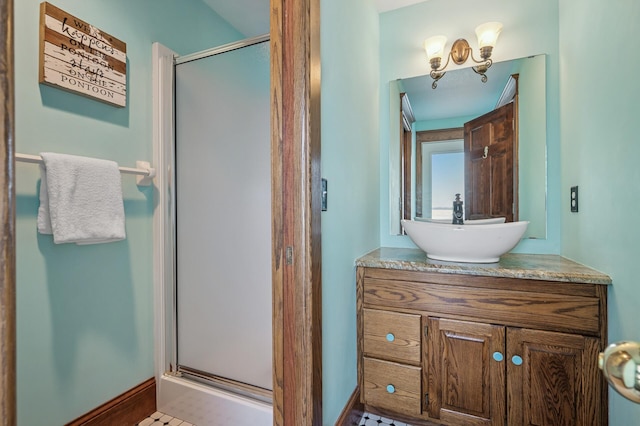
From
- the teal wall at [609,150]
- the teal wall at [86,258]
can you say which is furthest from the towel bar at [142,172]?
the teal wall at [609,150]

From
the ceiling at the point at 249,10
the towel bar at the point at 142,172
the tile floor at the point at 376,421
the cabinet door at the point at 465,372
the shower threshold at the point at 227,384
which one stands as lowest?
the tile floor at the point at 376,421

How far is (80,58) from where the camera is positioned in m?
1.25

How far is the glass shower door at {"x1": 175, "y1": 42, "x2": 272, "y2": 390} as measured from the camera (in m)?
1.45

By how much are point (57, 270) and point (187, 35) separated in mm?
1495

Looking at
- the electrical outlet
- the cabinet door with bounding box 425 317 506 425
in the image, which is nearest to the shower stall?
the cabinet door with bounding box 425 317 506 425

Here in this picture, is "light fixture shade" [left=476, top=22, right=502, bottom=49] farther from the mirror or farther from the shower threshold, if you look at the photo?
the shower threshold

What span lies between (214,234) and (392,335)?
1.05m

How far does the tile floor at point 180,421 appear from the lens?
143cm

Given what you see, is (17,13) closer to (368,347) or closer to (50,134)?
(50,134)

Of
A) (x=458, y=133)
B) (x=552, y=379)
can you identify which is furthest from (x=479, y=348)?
(x=458, y=133)

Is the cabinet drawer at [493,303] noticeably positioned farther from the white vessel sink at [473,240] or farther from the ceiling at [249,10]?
the ceiling at [249,10]

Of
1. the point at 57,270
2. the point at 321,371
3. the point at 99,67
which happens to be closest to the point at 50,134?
the point at 99,67

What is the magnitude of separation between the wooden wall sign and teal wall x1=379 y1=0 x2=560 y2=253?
1.52m

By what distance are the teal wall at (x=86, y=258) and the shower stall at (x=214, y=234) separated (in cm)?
9
